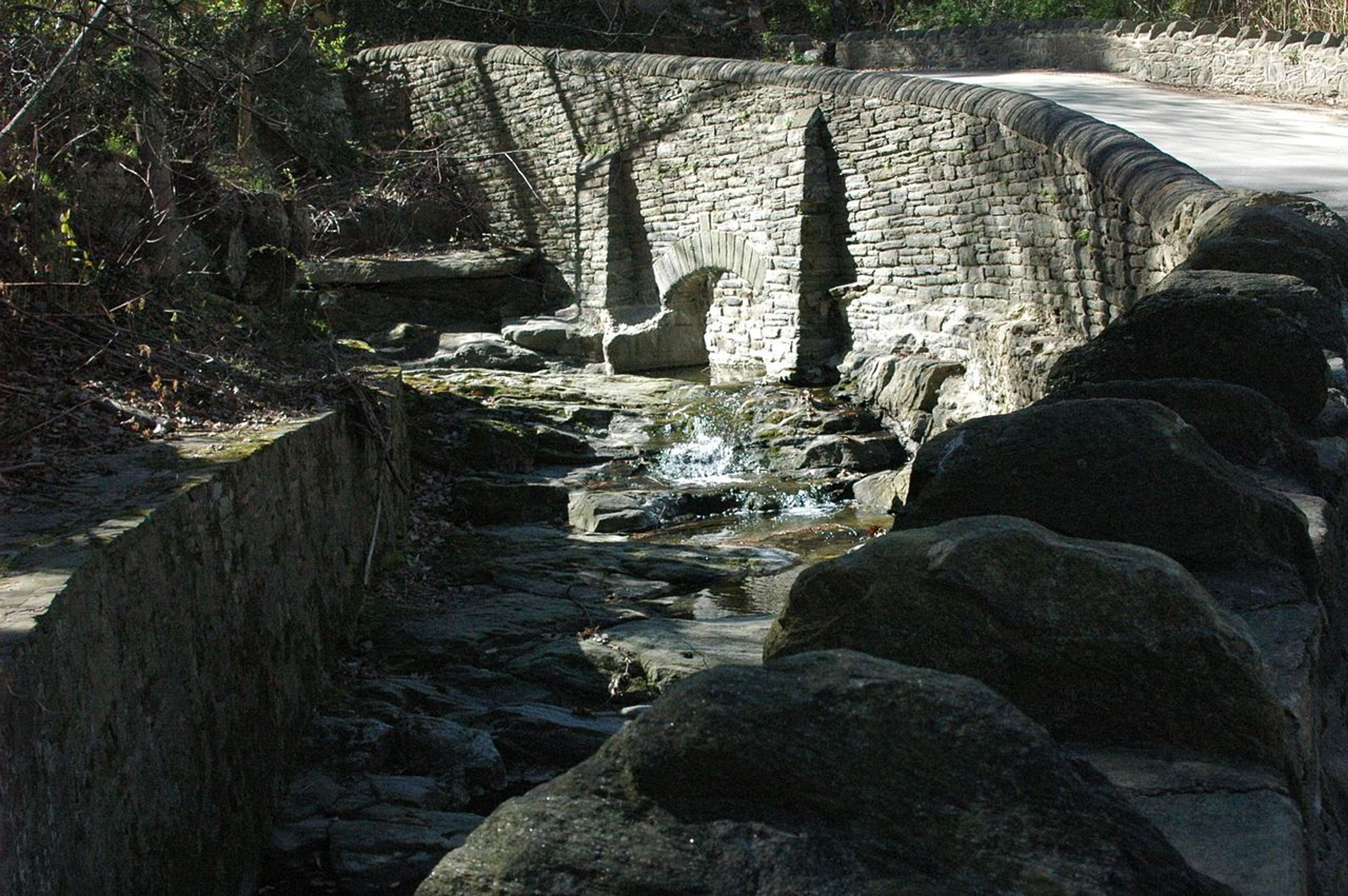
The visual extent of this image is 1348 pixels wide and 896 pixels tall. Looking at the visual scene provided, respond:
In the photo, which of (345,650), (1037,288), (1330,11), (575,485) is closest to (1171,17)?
(1330,11)

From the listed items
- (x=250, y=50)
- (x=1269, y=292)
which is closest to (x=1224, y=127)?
(x=250, y=50)

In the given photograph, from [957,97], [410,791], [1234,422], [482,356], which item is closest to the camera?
[1234,422]

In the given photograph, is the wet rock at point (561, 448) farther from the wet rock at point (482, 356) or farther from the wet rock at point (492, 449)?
the wet rock at point (482, 356)

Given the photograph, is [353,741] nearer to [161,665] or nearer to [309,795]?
[309,795]

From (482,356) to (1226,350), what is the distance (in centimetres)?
1242

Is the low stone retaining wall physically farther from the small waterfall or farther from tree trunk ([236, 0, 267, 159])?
the small waterfall

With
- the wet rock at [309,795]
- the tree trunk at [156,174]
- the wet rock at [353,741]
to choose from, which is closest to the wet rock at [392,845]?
the wet rock at [309,795]

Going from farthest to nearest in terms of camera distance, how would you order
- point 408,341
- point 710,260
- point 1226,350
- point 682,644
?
point 408,341 < point 710,260 < point 682,644 < point 1226,350

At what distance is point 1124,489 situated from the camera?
2770mm

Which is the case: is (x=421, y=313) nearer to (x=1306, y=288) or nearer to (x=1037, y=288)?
(x=1037, y=288)

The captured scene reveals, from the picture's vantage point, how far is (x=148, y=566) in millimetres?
3557

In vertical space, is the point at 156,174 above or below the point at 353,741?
above

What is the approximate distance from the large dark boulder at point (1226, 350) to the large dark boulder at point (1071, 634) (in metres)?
1.67

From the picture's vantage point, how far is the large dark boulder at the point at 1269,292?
3975 mm
